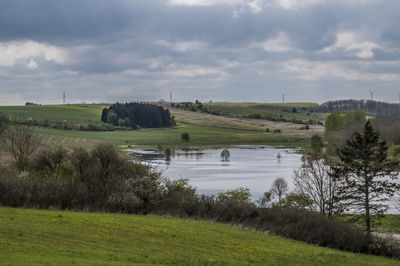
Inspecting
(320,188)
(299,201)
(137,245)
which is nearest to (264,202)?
(299,201)

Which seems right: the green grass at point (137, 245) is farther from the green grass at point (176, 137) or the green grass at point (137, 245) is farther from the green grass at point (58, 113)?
the green grass at point (58, 113)

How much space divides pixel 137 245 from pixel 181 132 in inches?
5391

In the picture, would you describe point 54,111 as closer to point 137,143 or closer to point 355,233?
point 137,143

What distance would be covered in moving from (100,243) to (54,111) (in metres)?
168

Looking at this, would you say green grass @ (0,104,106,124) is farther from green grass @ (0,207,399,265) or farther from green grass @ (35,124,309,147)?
green grass @ (0,207,399,265)

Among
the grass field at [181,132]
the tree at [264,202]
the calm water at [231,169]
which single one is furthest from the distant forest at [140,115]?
the tree at [264,202]

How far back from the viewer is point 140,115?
574 ft

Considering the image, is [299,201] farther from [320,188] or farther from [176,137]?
[176,137]

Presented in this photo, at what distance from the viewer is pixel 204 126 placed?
16850 cm

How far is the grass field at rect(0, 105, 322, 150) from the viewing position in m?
124

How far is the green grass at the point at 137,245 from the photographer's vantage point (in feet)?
43.4

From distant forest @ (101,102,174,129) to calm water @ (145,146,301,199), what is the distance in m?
69.4

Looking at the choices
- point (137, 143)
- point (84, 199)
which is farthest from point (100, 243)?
point (137, 143)

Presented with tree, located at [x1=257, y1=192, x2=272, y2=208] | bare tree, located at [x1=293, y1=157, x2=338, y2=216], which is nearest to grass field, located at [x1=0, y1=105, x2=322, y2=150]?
tree, located at [x1=257, y1=192, x2=272, y2=208]
